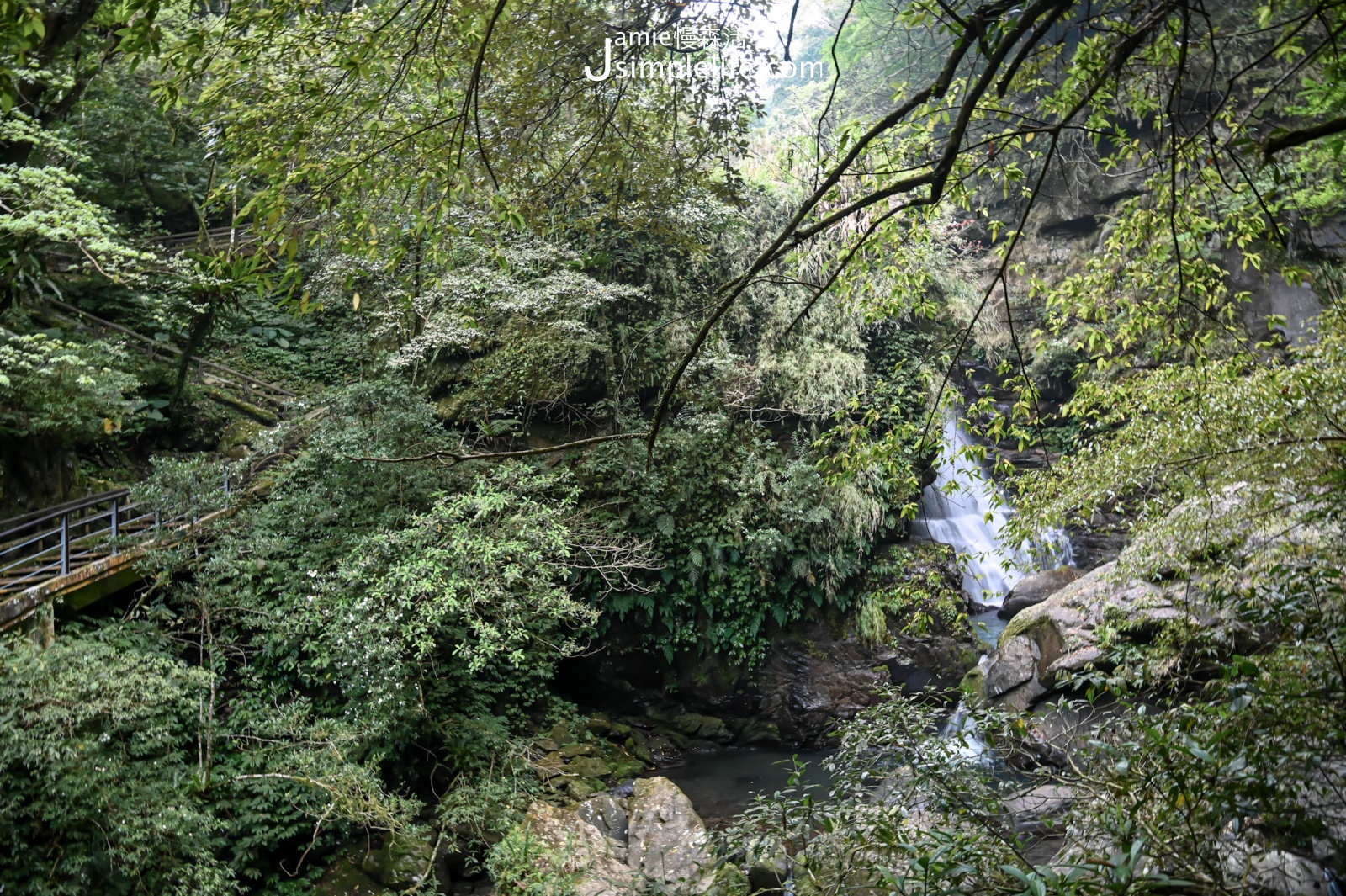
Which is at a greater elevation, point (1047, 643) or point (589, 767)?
point (1047, 643)

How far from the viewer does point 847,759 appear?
3.03 meters

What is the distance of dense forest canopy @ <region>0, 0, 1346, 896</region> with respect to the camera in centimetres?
250

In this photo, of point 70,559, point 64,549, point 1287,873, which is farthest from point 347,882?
point 1287,873

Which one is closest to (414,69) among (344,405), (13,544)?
(344,405)

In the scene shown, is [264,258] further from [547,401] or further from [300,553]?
[547,401]

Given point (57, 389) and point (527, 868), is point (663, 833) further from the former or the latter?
point (57, 389)

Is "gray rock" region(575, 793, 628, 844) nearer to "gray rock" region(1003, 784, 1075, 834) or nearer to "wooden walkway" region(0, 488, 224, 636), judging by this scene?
"gray rock" region(1003, 784, 1075, 834)

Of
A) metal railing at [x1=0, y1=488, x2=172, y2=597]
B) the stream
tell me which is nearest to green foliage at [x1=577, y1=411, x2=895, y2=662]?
the stream

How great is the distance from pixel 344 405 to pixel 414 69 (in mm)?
5050

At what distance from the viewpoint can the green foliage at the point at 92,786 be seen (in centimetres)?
428

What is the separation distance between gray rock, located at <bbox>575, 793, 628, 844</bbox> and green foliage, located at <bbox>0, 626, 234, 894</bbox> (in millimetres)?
2914

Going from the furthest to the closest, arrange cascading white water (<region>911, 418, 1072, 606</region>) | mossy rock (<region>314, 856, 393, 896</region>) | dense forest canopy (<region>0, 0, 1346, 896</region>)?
1. cascading white water (<region>911, 418, 1072, 606</region>)
2. mossy rock (<region>314, 856, 393, 896</region>)
3. dense forest canopy (<region>0, 0, 1346, 896</region>)

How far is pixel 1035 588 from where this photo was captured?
32.9ft

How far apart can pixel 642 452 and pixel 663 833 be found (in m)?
4.70
